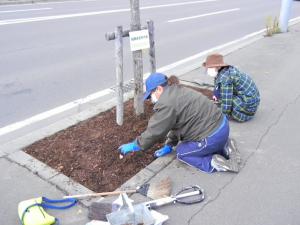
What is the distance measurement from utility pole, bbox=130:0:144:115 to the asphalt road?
4.75ft

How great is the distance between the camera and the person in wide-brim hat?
445cm

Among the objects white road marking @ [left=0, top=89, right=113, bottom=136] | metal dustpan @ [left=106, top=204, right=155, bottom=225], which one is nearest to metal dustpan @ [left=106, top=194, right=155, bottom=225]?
metal dustpan @ [left=106, top=204, right=155, bottom=225]

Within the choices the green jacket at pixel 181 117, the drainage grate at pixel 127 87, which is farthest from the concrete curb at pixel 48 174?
the drainage grate at pixel 127 87

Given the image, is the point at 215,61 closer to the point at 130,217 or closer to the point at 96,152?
the point at 96,152

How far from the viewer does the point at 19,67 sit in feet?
23.1

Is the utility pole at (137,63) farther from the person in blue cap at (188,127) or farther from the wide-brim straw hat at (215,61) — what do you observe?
the person in blue cap at (188,127)

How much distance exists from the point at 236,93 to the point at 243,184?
62.9 inches

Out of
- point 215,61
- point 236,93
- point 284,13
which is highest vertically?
point 215,61

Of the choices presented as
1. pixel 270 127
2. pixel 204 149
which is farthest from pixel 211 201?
pixel 270 127

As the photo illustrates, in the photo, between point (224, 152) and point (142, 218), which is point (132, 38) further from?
point (142, 218)

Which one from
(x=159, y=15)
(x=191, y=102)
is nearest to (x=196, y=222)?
(x=191, y=102)

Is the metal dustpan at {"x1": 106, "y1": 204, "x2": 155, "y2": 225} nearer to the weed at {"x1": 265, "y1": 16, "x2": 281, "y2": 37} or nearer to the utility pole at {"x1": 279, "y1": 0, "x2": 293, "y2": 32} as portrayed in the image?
the weed at {"x1": 265, "y1": 16, "x2": 281, "y2": 37}

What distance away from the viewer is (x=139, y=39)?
13.8 ft

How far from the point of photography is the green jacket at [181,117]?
132 inches
